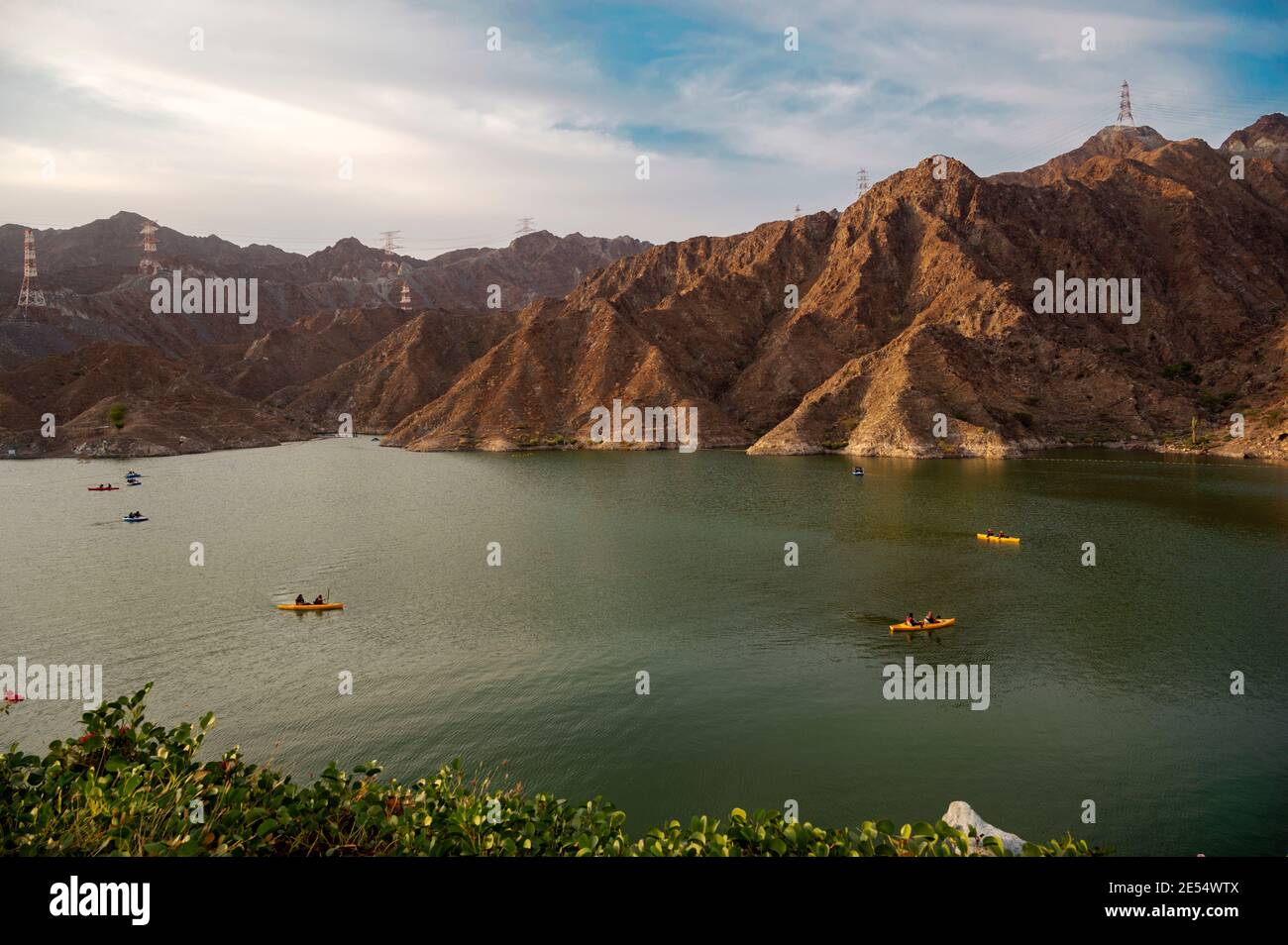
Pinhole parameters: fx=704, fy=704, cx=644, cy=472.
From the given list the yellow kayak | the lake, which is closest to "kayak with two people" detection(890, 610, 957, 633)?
the yellow kayak

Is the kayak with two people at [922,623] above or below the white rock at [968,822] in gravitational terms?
above

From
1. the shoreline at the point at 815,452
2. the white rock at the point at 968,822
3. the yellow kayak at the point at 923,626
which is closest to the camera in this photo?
the white rock at the point at 968,822

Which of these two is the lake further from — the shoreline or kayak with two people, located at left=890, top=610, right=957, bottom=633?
the shoreline

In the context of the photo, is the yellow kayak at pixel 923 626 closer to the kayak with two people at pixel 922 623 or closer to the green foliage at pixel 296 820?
the kayak with two people at pixel 922 623

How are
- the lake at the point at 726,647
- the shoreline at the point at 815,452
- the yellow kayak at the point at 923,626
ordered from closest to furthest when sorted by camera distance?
the lake at the point at 726,647 → the yellow kayak at the point at 923,626 → the shoreline at the point at 815,452

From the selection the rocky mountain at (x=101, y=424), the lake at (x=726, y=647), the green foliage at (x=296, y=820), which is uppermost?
the rocky mountain at (x=101, y=424)

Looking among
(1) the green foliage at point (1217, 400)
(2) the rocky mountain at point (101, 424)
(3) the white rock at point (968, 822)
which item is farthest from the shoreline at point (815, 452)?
(3) the white rock at point (968, 822)

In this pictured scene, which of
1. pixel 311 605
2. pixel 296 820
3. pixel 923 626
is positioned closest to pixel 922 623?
pixel 923 626
